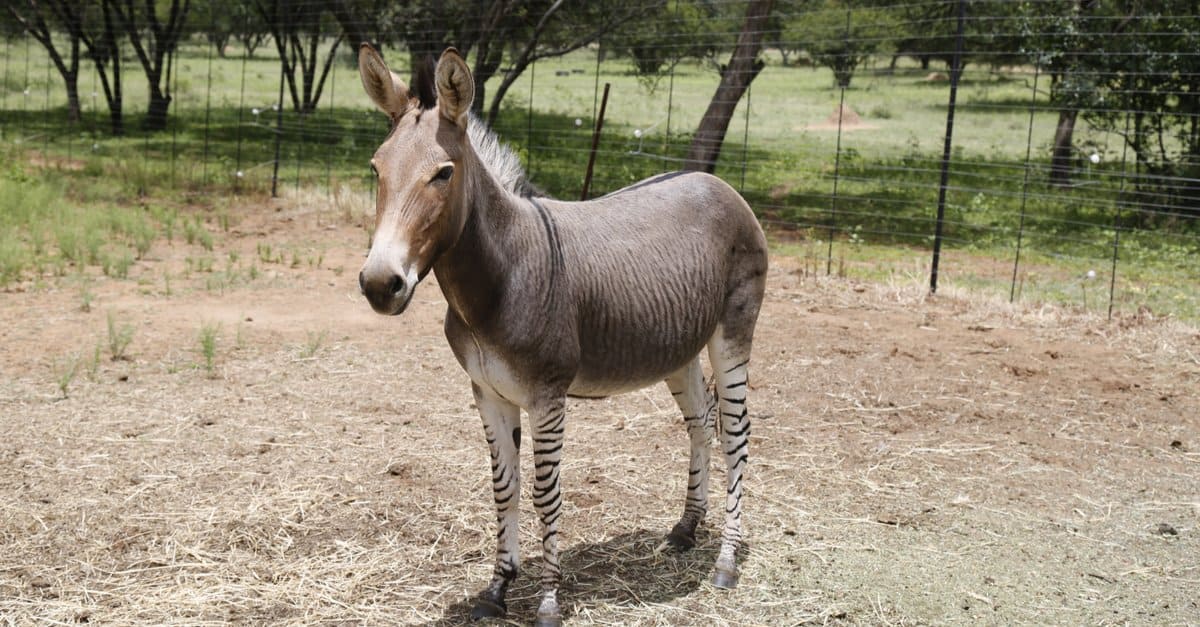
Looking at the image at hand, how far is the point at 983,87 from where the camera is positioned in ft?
113

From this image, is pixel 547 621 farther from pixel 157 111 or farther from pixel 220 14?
pixel 220 14

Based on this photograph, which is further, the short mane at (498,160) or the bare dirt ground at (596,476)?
the bare dirt ground at (596,476)

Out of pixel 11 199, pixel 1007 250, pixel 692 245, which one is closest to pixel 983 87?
pixel 1007 250

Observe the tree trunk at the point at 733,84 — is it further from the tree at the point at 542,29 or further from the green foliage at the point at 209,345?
the green foliage at the point at 209,345

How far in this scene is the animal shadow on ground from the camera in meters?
4.39

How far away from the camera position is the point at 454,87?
3.54 meters

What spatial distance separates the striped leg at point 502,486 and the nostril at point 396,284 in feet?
3.22

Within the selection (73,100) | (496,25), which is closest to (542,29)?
(496,25)

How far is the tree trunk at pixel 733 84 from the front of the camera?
46.2 feet

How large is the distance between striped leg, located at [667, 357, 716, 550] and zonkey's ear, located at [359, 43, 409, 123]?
1981 millimetres

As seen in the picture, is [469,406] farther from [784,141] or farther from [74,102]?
[74,102]

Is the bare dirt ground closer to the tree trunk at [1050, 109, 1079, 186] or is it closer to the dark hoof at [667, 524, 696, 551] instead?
the dark hoof at [667, 524, 696, 551]

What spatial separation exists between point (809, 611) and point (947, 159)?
7263mm

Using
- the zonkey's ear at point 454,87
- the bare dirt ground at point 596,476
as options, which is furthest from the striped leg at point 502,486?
the zonkey's ear at point 454,87
